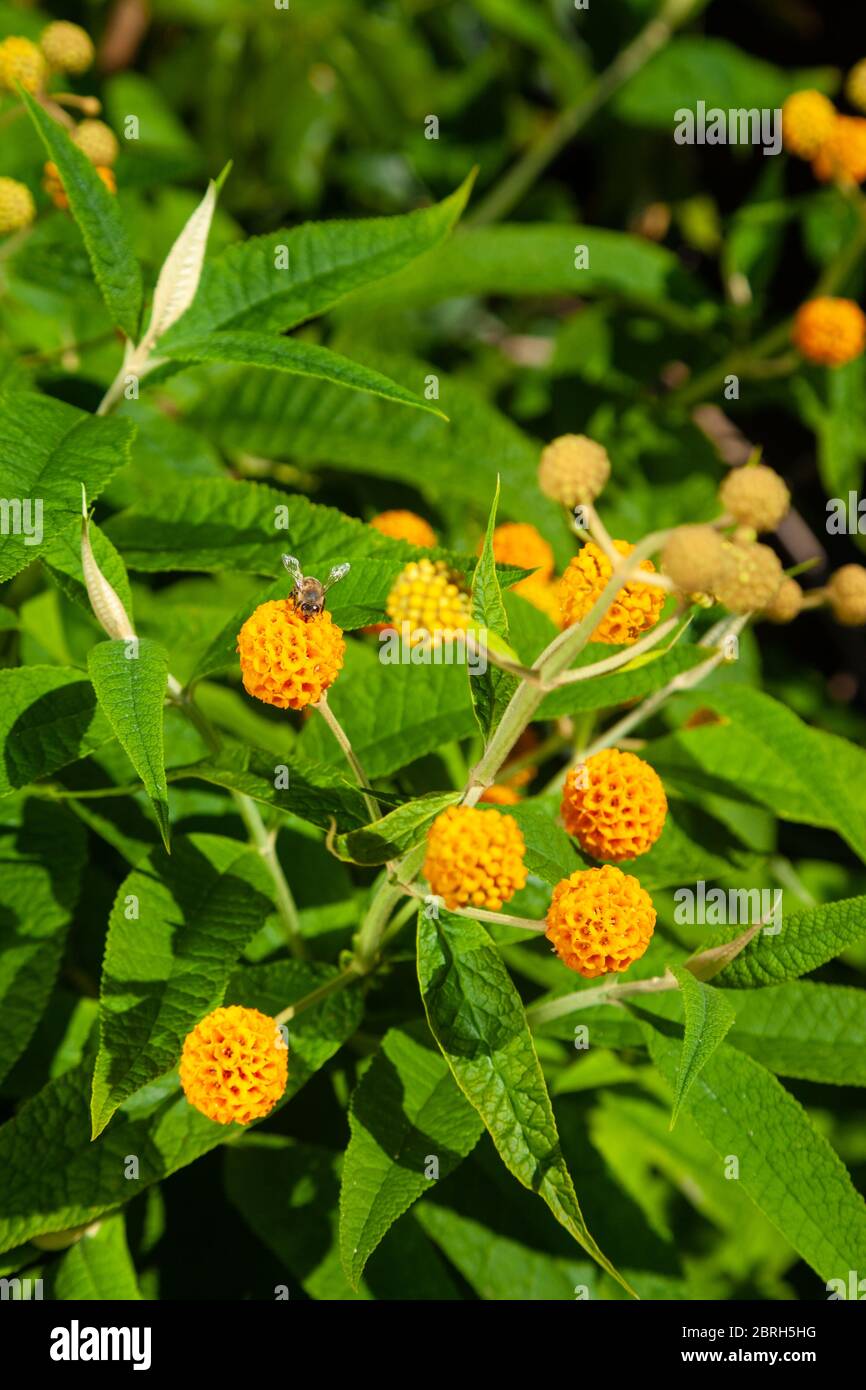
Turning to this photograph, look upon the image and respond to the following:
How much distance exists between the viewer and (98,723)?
1612 millimetres

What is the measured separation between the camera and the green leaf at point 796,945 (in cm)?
156

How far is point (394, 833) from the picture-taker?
53.7 inches

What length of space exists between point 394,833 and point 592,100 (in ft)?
9.89

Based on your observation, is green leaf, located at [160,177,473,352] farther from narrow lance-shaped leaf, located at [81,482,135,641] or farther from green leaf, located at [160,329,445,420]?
narrow lance-shaped leaf, located at [81,482,135,641]

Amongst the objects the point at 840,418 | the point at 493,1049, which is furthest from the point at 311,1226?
the point at 840,418

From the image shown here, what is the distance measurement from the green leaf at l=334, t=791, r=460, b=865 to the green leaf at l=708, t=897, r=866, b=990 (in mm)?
460

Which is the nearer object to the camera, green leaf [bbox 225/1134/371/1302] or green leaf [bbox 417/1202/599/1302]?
green leaf [bbox 225/1134/371/1302]

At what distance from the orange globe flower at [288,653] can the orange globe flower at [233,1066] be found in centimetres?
41

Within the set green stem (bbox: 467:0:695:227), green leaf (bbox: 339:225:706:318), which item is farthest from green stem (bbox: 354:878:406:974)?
green stem (bbox: 467:0:695:227)

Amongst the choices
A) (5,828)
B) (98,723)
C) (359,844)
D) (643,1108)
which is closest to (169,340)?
(98,723)

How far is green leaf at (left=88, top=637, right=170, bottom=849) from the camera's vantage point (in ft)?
4.34

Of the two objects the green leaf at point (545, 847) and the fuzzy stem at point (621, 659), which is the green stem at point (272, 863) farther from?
the fuzzy stem at point (621, 659)

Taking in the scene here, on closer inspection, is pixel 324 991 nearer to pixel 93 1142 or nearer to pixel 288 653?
pixel 93 1142
